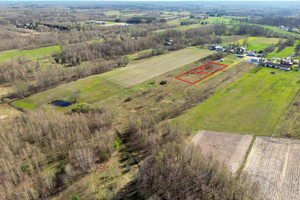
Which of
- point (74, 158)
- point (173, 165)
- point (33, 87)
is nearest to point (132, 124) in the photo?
point (74, 158)

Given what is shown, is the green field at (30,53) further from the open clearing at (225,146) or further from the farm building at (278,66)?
the farm building at (278,66)

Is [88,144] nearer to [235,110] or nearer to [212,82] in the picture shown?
[235,110]

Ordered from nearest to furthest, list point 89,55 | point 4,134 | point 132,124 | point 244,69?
point 4,134
point 132,124
point 244,69
point 89,55

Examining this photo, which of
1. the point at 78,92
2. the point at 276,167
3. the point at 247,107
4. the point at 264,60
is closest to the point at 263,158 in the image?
the point at 276,167

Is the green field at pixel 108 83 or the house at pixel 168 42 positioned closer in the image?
the green field at pixel 108 83

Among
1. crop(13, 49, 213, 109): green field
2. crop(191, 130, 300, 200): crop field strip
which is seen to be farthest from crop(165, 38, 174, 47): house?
crop(191, 130, 300, 200): crop field strip

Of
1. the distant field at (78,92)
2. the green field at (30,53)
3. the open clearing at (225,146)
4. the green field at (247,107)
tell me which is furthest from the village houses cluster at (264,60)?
Answer: the green field at (30,53)

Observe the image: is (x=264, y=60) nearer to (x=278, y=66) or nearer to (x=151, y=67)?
(x=278, y=66)
